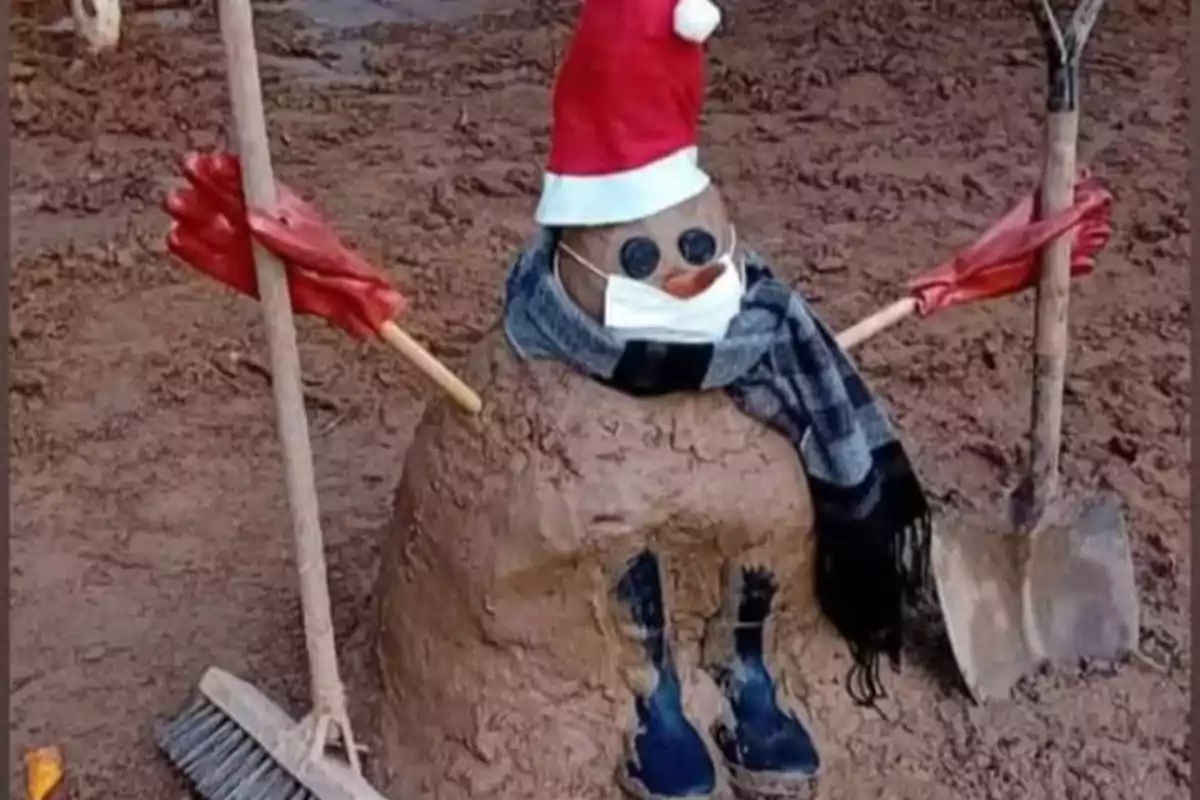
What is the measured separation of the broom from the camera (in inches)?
93.7

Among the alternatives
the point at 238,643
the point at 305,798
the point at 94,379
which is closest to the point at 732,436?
the point at 305,798

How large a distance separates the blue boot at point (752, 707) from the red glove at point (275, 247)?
542 millimetres

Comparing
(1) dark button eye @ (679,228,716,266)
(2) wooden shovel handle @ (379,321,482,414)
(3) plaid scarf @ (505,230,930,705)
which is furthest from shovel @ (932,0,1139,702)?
(2) wooden shovel handle @ (379,321,482,414)

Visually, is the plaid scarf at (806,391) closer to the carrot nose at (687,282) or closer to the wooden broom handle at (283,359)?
the carrot nose at (687,282)

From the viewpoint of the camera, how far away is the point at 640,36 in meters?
2.44

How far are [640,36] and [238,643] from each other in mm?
1128

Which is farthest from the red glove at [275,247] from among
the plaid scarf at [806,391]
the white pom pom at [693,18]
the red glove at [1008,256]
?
the red glove at [1008,256]

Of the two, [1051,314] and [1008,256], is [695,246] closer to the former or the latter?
[1008,256]

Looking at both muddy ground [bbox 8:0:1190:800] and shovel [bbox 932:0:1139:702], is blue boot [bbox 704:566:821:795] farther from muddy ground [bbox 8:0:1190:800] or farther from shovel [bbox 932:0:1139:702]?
shovel [bbox 932:0:1139:702]

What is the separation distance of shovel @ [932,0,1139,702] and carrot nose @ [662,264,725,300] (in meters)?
0.52

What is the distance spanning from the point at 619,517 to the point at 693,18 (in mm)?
565

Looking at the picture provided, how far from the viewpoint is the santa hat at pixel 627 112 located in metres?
2.44

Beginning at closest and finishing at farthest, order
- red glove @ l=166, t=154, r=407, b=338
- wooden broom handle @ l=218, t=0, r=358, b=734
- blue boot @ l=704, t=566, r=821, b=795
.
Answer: wooden broom handle @ l=218, t=0, r=358, b=734, red glove @ l=166, t=154, r=407, b=338, blue boot @ l=704, t=566, r=821, b=795

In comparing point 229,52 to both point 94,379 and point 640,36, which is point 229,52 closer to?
point 640,36
